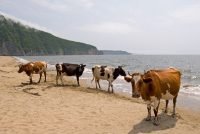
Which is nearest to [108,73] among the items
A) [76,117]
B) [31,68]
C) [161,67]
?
[31,68]

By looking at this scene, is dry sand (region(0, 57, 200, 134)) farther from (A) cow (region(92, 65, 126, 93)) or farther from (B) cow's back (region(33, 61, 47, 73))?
(B) cow's back (region(33, 61, 47, 73))

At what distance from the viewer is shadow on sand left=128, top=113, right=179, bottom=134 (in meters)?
12.3

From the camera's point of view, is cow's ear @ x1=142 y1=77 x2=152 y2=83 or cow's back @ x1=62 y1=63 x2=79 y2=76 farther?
cow's back @ x1=62 y1=63 x2=79 y2=76

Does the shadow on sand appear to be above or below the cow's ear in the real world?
below

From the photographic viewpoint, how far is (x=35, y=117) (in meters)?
13.0

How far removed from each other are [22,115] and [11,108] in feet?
4.10

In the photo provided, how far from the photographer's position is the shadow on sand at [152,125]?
12.3 meters

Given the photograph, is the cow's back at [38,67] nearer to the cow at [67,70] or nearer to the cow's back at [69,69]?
the cow at [67,70]

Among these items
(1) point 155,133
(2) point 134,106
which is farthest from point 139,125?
(2) point 134,106

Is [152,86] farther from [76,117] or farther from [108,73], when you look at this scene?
[108,73]

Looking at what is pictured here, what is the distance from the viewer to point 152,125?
13.1 metres

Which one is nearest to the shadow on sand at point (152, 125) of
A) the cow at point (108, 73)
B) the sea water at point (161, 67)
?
the sea water at point (161, 67)

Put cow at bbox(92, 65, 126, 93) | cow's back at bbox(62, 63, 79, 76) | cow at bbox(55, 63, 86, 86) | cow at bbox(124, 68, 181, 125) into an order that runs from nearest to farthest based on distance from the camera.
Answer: cow at bbox(124, 68, 181, 125)
cow at bbox(92, 65, 126, 93)
cow at bbox(55, 63, 86, 86)
cow's back at bbox(62, 63, 79, 76)

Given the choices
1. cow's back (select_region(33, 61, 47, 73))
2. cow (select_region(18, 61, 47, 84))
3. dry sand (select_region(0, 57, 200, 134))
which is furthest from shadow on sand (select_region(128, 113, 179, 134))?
cow's back (select_region(33, 61, 47, 73))
